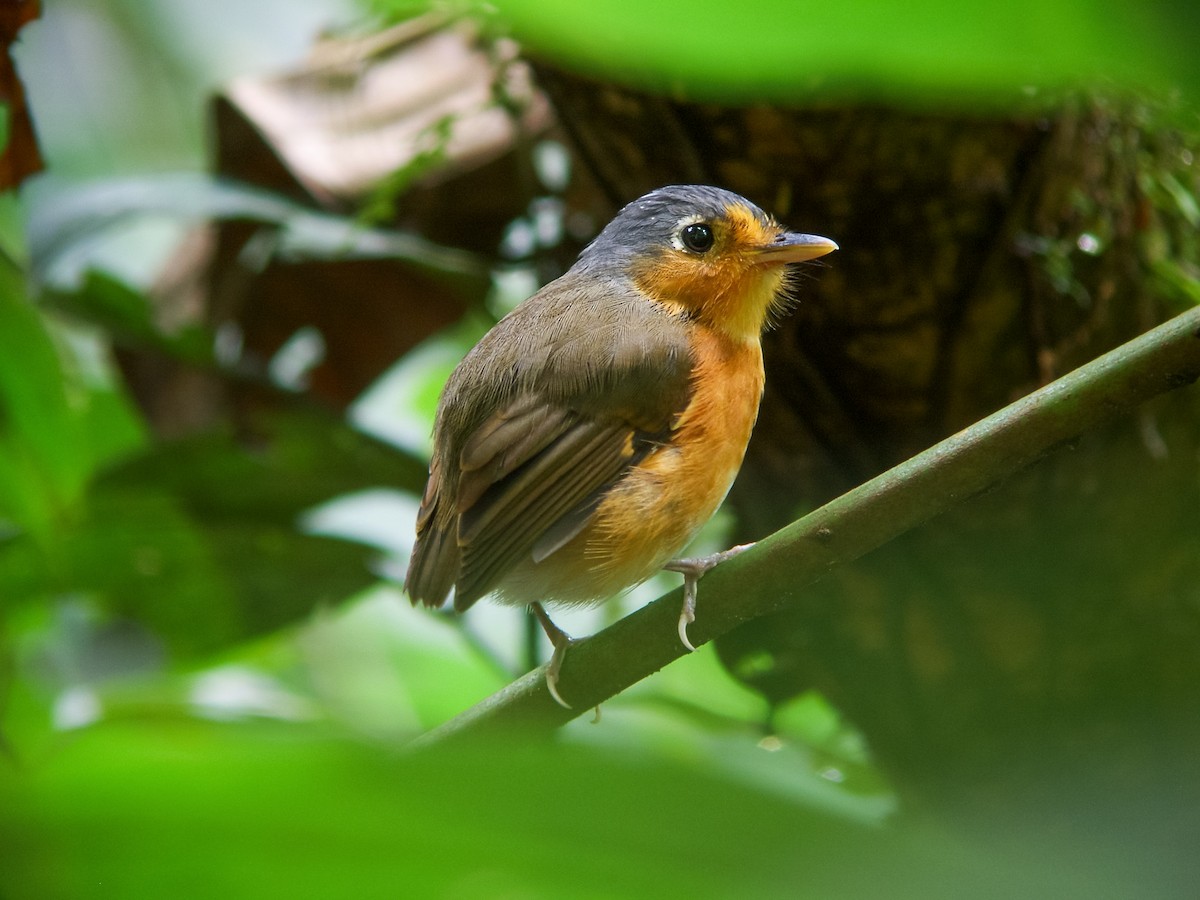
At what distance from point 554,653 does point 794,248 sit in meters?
0.78

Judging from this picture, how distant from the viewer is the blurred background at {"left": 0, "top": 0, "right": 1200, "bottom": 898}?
0.30m

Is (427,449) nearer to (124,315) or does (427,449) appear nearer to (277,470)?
(277,470)

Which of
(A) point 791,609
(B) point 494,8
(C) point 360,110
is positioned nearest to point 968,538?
(A) point 791,609

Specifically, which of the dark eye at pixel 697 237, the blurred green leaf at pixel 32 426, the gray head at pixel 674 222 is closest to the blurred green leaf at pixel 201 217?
the blurred green leaf at pixel 32 426

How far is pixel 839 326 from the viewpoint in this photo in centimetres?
222

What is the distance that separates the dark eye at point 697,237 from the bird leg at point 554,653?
69 cm

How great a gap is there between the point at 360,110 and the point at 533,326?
1204 mm

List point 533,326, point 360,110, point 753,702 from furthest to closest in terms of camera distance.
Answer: point 360,110 < point 753,702 < point 533,326

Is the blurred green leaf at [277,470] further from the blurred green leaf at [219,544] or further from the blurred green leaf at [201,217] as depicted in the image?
the blurred green leaf at [201,217]

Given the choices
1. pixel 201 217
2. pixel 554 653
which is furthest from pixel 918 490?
pixel 201 217

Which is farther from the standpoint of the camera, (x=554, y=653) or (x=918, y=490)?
(x=554, y=653)

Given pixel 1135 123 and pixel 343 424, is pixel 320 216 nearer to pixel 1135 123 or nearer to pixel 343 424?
pixel 343 424

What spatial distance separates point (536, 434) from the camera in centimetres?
186

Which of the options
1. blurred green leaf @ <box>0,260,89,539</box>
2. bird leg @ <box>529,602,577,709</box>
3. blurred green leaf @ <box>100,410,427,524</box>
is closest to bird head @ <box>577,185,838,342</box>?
bird leg @ <box>529,602,577,709</box>
